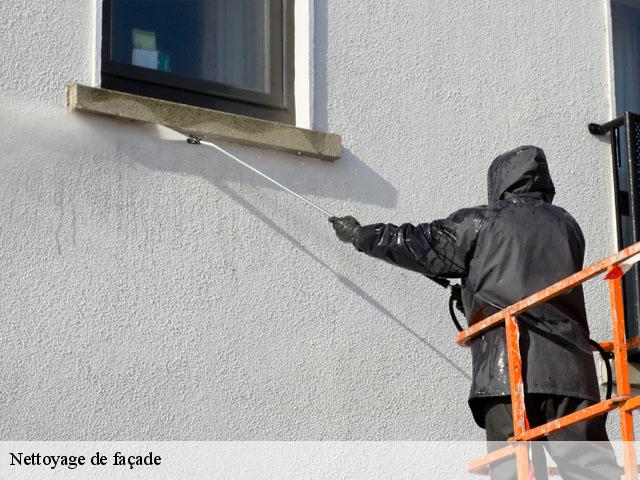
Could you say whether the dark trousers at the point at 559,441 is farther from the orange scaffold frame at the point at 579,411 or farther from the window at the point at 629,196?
the window at the point at 629,196

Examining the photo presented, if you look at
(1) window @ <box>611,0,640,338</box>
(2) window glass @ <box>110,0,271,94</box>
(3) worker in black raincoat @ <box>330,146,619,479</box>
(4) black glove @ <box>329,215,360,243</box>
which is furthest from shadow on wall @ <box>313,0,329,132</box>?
(1) window @ <box>611,0,640,338</box>

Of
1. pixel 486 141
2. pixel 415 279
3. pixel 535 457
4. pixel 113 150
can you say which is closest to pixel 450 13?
pixel 486 141

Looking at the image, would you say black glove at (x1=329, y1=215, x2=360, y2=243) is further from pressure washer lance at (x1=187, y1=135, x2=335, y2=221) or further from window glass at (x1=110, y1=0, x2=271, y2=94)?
window glass at (x1=110, y1=0, x2=271, y2=94)

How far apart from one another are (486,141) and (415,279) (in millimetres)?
917

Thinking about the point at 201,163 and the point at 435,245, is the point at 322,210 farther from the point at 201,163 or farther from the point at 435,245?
the point at 435,245

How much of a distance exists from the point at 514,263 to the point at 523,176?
0.41 metres

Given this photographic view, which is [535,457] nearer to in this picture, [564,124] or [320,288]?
[320,288]

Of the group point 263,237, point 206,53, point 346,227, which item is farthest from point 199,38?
point 346,227

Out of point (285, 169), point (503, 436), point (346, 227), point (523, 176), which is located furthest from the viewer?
point (285, 169)

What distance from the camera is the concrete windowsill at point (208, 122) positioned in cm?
616

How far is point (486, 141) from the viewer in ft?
24.0

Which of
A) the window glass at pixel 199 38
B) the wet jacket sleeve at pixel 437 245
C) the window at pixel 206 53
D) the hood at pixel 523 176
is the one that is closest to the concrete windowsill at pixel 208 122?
the window at pixel 206 53

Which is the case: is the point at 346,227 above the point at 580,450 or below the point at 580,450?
above

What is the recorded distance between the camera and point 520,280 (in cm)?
562
